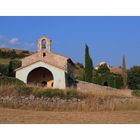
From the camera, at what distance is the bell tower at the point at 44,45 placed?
39594 millimetres

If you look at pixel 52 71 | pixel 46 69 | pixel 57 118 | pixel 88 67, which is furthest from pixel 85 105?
pixel 88 67

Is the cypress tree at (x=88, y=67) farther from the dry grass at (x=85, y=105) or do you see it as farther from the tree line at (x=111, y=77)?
the dry grass at (x=85, y=105)

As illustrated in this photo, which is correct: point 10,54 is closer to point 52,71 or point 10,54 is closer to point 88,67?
point 88,67

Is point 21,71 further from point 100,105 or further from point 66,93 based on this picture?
point 100,105

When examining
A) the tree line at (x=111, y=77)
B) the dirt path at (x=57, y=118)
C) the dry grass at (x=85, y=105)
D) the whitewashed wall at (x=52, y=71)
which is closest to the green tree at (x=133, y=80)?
the tree line at (x=111, y=77)

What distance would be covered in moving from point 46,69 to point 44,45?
3088 millimetres

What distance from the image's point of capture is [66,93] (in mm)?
22859

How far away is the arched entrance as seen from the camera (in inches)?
1656

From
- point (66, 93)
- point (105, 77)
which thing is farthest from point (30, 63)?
point (66, 93)

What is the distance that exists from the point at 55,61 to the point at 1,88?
69.5 feet

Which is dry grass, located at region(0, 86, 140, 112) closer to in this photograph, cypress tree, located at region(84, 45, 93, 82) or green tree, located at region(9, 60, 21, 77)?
cypress tree, located at region(84, 45, 93, 82)

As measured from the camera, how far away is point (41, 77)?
43062mm

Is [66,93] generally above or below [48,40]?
below

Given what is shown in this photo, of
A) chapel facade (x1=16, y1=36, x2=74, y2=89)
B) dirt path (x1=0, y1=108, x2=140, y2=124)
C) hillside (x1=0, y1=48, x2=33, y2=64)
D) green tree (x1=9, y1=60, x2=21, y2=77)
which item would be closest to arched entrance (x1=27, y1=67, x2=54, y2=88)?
chapel facade (x1=16, y1=36, x2=74, y2=89)
